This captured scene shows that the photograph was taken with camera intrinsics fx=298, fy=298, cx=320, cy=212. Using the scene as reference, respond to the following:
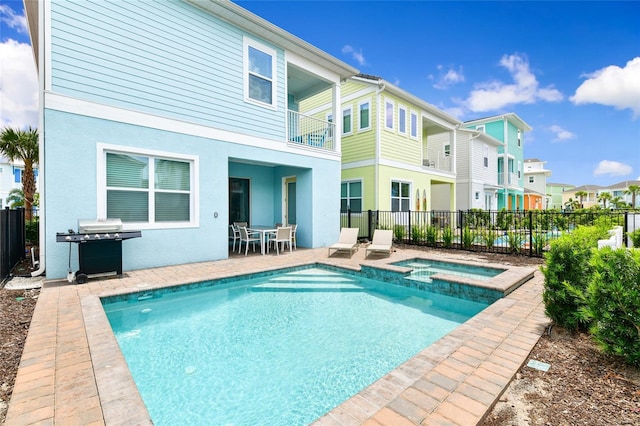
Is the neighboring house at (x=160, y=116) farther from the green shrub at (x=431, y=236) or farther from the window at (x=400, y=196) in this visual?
the window at (x=400, y=196)

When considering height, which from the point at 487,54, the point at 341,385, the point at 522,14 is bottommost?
the point at 341,385

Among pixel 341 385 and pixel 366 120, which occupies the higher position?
pixel 366 120

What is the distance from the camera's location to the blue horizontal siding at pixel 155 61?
6566mm

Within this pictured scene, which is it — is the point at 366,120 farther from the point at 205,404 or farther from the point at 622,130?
the point at 622,130

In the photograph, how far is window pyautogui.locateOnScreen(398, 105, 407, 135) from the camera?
15188 millimetres

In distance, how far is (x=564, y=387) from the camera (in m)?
2.60

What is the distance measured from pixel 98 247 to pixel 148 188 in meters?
1.87

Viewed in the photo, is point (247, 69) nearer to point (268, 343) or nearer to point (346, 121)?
point (346, 121)

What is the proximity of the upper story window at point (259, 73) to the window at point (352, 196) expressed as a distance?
21.3ft

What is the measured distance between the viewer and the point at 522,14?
13.6m

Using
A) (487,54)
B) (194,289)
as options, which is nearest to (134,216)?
(194,289)

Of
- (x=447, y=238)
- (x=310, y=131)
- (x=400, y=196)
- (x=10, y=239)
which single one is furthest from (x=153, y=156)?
(x=400, y=196)

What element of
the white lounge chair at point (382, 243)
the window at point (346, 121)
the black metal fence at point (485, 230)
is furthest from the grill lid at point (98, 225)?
the window at point (346, 121)

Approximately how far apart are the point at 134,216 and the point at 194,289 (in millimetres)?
2704
